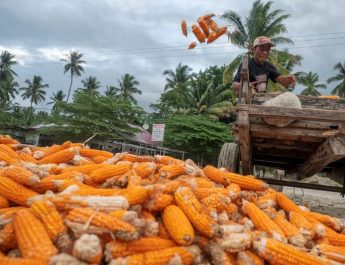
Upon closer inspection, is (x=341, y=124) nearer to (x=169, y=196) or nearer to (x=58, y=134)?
(x=169, y=196)

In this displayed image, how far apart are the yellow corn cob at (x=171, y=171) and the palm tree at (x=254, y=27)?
995 inches

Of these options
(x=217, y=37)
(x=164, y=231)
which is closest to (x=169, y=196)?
(x=164, y=231)

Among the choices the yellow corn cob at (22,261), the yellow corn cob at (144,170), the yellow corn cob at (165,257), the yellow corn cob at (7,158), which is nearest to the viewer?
the yellow corn cob at (22,261)

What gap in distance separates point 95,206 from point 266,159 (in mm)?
5323

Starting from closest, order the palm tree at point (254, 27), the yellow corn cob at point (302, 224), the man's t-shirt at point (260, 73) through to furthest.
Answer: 1. the yellow corn cob at point (302, 224)
2. the man's t-shirt at point (260, 73)
3. the palm tree at point (254, 27)

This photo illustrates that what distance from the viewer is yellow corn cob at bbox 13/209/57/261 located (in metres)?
1.69

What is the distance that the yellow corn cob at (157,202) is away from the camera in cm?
222

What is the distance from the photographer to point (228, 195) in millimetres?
2668

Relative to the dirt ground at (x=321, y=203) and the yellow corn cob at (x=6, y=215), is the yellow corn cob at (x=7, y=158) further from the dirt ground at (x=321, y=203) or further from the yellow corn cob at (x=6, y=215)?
the dirt ground at (x=321, y=203)

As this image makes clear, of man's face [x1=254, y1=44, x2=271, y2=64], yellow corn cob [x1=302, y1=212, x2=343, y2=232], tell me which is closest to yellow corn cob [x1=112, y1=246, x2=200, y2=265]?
yellow corn cob [x1=302, y1=212, x2=343, y2=232]

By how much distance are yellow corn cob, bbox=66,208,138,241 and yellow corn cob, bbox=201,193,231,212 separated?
72cm

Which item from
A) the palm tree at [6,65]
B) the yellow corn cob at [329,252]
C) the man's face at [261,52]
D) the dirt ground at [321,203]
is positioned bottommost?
the dirt ground at [321,203]

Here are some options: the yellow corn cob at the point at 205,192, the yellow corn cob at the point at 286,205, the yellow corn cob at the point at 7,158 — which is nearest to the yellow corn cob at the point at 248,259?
the yellow corn cob at the point at 205,192

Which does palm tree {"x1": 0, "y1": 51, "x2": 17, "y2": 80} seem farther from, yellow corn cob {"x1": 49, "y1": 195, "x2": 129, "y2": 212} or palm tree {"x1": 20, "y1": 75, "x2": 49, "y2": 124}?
yellow corn cob {"x1": 49, "y1": 195, "x2": 129, "y2": 212}
